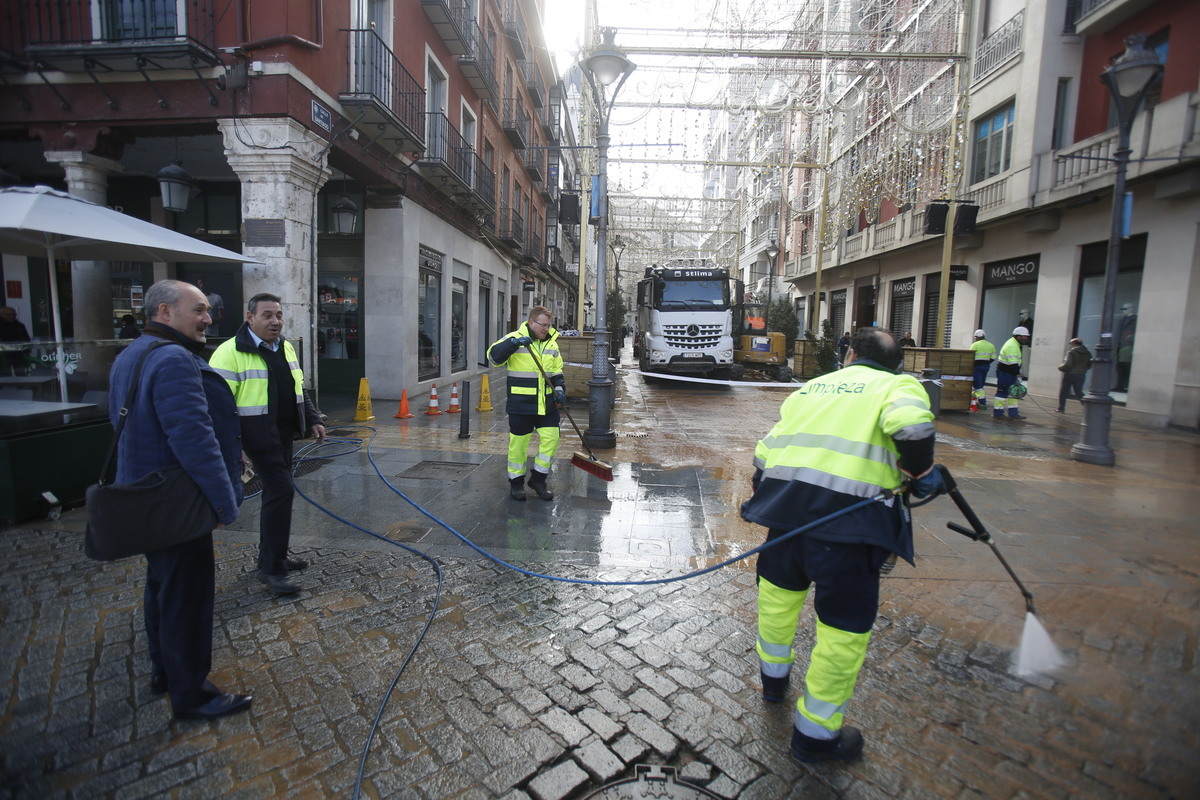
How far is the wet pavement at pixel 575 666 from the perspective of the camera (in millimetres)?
2305

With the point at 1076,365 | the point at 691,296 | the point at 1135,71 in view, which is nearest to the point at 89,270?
the point at 691,296

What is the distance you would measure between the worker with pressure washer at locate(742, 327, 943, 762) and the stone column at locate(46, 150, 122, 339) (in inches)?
456

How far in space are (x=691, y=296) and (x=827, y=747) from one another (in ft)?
49.4

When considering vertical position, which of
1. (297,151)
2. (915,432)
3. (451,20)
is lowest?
(915,432)

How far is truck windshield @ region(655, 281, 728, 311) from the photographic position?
16.6 meters

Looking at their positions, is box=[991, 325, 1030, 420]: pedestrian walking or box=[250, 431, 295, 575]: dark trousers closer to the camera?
box=[250, 431, 295, 575]: dark trousers

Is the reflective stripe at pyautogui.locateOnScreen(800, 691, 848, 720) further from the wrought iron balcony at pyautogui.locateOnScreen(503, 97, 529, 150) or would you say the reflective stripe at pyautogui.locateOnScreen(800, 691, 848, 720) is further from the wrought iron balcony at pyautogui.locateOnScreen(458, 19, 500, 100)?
the wrought iron balcony at pyautogui.locateOnScreen(503, 97, 529, 150)

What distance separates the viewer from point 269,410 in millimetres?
3715

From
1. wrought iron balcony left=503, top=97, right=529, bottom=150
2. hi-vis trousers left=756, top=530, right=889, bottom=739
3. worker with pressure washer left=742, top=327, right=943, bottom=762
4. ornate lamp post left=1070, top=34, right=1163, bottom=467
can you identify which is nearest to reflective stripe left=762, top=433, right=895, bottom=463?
worker with pressure washer left=742, top=327, right=943, bottom=762

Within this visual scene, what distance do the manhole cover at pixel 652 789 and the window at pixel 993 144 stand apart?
757 inches

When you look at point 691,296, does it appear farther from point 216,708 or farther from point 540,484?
point 216,708

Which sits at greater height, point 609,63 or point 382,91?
A: point 382,91

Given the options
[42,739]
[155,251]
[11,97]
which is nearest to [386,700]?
[42,739]

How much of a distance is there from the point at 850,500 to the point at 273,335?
3435 millimetres
